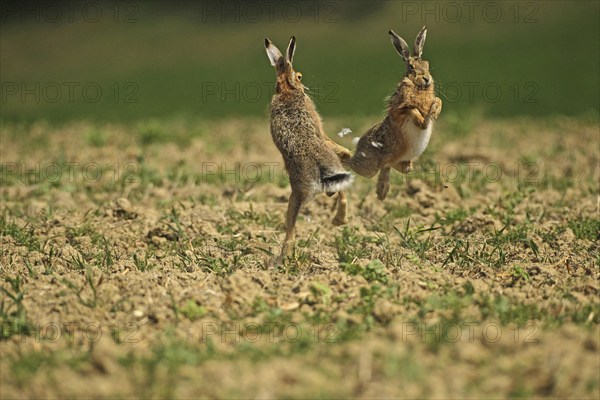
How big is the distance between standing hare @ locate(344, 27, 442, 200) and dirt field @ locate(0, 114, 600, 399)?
1.95 feet

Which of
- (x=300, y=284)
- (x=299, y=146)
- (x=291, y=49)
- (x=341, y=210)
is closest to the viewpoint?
(x=300, y=284)

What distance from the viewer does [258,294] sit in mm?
4648

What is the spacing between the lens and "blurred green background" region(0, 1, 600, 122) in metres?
19.5

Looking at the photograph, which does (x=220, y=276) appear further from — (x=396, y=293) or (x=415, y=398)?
(x=415, y=398)

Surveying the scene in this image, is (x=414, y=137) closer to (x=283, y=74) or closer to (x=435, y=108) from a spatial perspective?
(x=435, y=108)

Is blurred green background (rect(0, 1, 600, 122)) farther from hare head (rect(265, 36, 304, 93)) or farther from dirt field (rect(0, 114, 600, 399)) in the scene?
dirt field (rect(0, 114, 600, 399))

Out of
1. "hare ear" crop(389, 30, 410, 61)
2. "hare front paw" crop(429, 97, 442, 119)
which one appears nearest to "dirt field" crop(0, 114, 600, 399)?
"hare front paw" crop(429, 97, 442, 119)

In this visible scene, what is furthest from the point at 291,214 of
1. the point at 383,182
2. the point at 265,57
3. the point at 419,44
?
the point at 265,57

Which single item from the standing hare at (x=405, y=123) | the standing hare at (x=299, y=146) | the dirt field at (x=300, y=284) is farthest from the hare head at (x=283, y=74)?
the dirt field at (x=300, y=284)

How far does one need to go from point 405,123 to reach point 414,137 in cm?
12

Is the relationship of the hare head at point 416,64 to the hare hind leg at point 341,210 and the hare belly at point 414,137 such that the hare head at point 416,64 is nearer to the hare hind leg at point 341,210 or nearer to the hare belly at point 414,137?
the hare belly at point 414,137

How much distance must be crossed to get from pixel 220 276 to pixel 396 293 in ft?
3.94

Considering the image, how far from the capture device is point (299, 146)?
536 centimetres

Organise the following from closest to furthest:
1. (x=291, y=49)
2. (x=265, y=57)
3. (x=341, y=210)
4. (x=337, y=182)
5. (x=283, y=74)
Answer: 1. (x=337, y=182)
2. (x=291, y=49)
3. (x=283, y=74)
4. (x=341, y=210)
5. (x=265, y=57)
